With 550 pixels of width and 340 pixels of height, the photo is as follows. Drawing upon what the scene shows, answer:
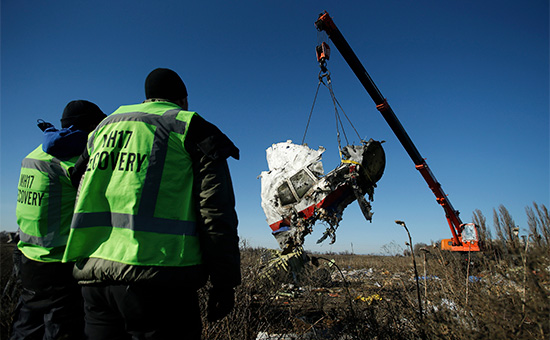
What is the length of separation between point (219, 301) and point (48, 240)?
159 cm

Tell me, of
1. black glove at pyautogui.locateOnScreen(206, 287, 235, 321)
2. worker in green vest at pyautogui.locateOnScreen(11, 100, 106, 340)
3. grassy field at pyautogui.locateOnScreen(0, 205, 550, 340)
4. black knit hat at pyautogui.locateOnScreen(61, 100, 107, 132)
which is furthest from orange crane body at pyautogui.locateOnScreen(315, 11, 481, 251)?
black glove at pyautogui.locateOnScreen(206, 287, 235, 321)

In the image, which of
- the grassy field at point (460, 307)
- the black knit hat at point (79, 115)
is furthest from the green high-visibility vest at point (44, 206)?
the grassy field at point (460, 307)

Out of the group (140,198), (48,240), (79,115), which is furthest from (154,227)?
(79,115)

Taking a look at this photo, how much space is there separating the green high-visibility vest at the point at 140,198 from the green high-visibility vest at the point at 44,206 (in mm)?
1087

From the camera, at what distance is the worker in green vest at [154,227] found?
121 cm

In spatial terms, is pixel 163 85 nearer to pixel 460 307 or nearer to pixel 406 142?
pixel 460 307

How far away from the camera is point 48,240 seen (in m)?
2.12

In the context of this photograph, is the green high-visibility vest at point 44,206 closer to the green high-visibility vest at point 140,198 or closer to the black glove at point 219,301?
the green high-visibility vest at point 140,198

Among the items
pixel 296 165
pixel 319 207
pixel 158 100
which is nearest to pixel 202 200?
pixel 158 100

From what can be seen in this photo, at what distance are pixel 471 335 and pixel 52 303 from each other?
2691mm

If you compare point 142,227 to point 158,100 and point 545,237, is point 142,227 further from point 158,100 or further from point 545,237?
point 545,237

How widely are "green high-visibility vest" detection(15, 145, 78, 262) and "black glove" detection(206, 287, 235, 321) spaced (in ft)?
4.77

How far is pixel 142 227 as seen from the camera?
125cm

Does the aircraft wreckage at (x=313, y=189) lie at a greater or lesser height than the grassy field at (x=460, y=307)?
greater
